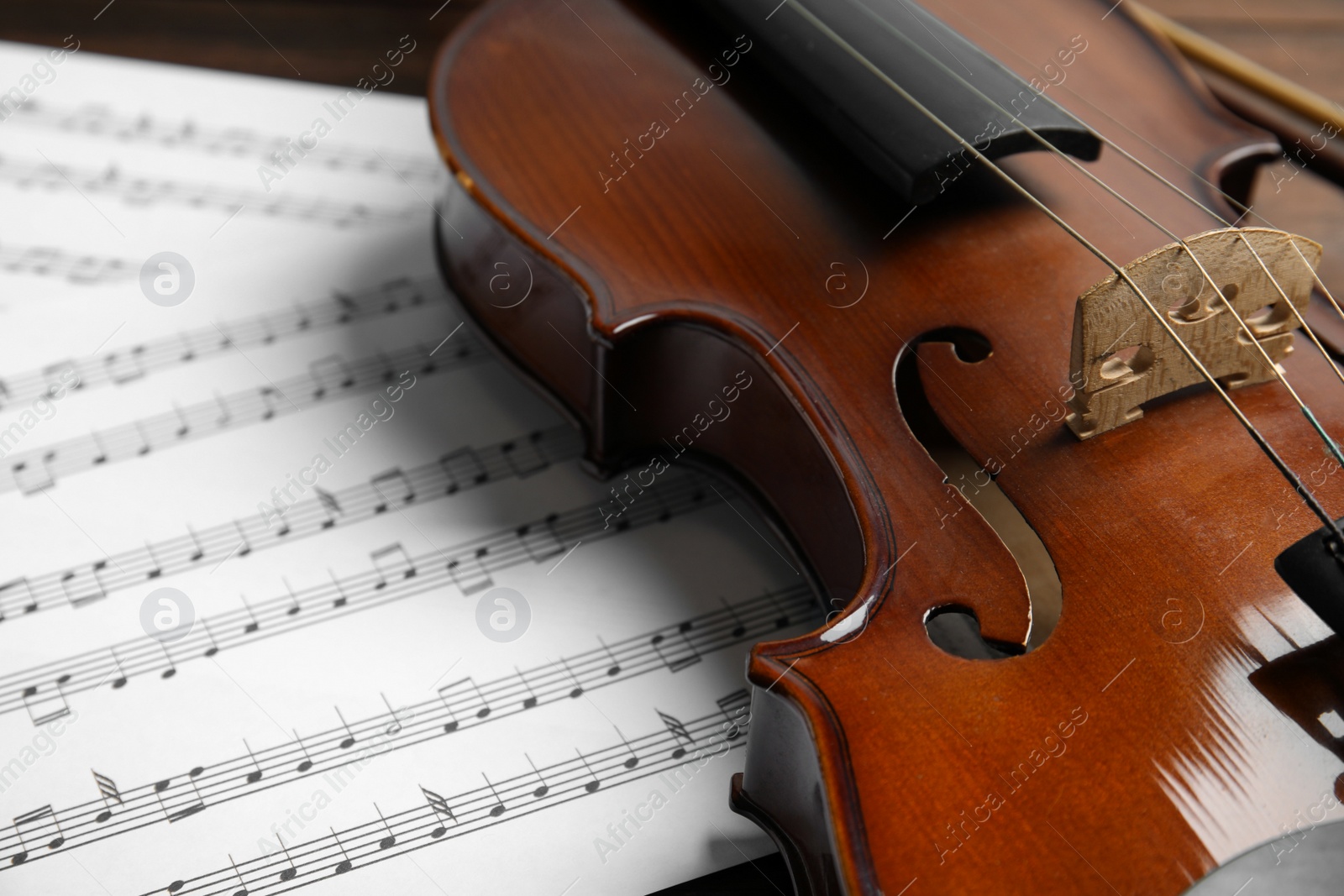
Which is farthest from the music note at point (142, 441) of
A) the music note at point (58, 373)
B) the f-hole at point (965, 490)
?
the f-hole at point (965, 490)

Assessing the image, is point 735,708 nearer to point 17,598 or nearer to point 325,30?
point 17,598

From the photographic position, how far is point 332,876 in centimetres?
96

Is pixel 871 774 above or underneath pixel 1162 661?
underneath

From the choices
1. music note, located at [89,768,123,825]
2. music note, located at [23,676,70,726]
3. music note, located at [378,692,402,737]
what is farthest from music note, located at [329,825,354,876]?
music note, located at [23,676,70,726]

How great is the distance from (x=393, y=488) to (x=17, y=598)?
1.28 ft

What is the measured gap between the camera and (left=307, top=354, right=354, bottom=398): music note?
1.34 meters

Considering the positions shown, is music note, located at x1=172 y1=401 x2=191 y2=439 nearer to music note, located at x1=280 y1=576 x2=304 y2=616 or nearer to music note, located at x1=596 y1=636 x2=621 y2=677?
music note, located at x1=280 y1=576 x2=304 y2=616

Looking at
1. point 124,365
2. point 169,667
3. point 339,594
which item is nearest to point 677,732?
point 339,594

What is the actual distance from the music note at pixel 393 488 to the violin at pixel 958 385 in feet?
0.61

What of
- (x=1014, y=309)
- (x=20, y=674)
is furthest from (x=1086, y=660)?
(x=20, y=674)

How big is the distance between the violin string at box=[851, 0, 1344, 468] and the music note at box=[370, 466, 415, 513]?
705 mm

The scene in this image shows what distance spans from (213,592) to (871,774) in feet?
2.45

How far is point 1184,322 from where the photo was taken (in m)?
0.85

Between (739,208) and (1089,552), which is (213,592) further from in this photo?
(1089,552)
